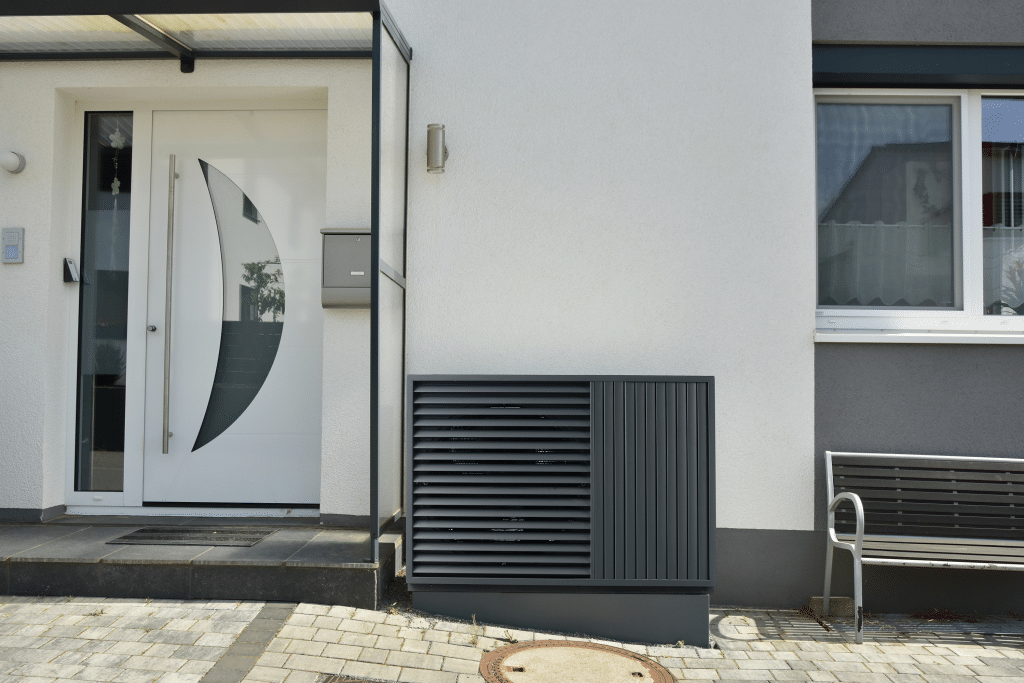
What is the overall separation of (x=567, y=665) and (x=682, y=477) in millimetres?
1026

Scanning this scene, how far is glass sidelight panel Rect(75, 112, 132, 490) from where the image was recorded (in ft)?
14.3

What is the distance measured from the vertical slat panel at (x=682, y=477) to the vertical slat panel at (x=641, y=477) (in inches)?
6.3

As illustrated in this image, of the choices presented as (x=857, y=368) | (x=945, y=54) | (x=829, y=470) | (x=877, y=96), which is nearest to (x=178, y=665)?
(x=829, y=470)

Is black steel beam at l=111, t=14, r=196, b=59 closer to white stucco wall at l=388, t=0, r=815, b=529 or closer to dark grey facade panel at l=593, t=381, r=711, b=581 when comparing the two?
white stucco wall at l=388, t=0, r=815, b=529

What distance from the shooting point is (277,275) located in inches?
174

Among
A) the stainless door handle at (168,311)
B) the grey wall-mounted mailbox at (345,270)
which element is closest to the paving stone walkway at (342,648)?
the stainless door handle at (168,311)

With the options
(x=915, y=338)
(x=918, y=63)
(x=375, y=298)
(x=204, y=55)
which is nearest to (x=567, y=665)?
(x=375, y=298)

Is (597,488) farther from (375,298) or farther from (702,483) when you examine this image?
(375,298)

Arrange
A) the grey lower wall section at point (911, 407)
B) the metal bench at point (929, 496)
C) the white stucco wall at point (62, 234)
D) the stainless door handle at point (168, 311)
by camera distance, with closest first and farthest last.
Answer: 1. the metal bench at point (929, 496)
2. the grey lower wall section at point (911, 407)
3. the white stucco wall at point (62, 234)
4. the stainless door handle at point (168, 311)

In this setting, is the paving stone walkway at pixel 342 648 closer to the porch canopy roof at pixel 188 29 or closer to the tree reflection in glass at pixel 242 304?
the tree reflection in glass at pixel 242 304

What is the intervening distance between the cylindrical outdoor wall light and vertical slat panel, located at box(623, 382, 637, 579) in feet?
5.30

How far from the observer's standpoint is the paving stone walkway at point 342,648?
2672mm

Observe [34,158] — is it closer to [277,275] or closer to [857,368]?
[277,275]

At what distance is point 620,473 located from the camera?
3.38 m
